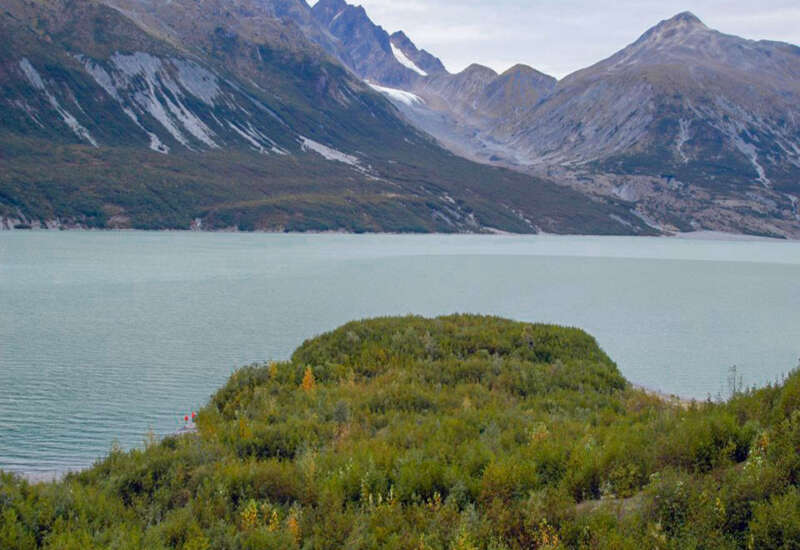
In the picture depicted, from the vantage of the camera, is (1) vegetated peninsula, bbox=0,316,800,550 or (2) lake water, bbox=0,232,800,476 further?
(2) lake water, bbox=0,232,800,476

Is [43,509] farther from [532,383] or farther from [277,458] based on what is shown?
[532,383]

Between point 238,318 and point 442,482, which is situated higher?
point 442,482

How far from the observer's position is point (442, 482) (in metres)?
10.1

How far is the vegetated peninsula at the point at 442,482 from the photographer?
8359 mm

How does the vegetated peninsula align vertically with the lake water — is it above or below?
above

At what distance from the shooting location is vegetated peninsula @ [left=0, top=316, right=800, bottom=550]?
836cm

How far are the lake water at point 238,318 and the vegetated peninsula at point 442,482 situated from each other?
8.37m

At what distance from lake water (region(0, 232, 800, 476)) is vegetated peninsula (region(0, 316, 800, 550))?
8366 millimetres

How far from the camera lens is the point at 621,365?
111ft

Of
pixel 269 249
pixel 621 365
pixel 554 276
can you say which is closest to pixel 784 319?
pixel 621 365

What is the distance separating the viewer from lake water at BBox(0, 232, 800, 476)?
2334 centimetres

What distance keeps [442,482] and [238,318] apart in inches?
1406

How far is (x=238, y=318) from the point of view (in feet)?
144

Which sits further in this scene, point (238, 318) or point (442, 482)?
point (238, 318)
